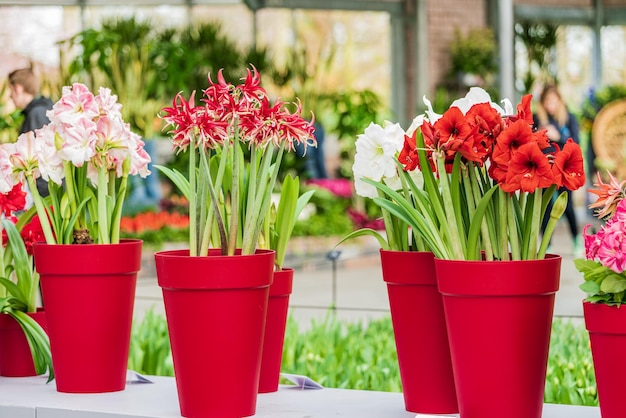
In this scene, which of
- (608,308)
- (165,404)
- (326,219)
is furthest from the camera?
(326,219)

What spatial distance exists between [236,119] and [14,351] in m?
0.86

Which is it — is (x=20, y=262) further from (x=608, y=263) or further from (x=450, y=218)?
(x=608, y=263)

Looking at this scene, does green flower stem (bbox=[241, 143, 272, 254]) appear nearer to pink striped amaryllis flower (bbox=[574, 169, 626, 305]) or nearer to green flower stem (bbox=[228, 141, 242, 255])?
green flower stem (bbox=[228, 141, 242, 255])

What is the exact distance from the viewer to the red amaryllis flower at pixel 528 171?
65.5 inches

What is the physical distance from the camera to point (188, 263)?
1784 millimetres

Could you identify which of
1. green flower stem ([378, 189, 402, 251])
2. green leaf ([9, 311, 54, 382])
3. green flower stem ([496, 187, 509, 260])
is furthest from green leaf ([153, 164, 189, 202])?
green flower stem ([496, 187, 509, 260])

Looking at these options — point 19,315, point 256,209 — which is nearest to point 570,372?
point 256,209

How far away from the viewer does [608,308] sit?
163 cm

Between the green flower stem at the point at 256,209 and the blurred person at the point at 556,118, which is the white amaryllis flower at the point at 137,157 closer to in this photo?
the green flower stem at the point at 256,209

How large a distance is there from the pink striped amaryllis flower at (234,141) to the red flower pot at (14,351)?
2.18 feet

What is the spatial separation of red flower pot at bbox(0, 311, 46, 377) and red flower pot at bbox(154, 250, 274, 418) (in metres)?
0.61

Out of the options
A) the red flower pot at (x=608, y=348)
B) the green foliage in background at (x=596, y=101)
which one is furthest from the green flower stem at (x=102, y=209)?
the green foliage in background at (x=596, y=101)

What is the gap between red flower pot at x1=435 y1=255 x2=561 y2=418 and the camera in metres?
1.67

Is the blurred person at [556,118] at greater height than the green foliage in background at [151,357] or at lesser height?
greater
